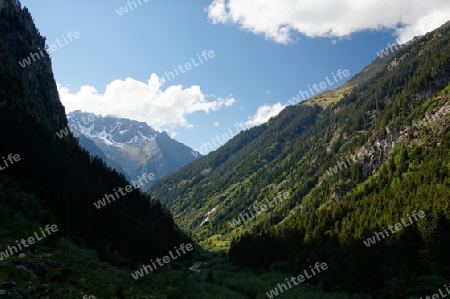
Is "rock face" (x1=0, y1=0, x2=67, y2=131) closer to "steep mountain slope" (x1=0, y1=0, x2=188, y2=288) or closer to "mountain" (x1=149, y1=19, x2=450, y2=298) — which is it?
"steep mountain slope" (x1=0, y1=0, x2=188, y2=288)

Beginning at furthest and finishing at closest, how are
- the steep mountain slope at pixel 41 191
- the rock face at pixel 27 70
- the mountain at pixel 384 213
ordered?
1. the rock face at pixel 27 70
2. the mountain at pixel 384 213
3. the steep mountain slope at pixel 41 191

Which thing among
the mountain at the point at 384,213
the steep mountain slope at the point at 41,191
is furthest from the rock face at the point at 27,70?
the mountain at the point at 384,213

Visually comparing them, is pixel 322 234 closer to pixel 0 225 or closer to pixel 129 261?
pixel 129 261

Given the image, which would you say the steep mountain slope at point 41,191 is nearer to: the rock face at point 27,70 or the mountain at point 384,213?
the rock face at point 27,70

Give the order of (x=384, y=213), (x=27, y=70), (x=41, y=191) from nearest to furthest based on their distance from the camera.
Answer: (x=41, y=191) → (x=384, y=213) → (x=27, y=70)

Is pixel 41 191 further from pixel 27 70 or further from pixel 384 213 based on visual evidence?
pixel 384 213

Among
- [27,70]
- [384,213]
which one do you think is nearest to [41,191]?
[27,70]

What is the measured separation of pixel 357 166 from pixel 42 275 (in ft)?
481

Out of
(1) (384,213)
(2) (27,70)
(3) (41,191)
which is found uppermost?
(2) (27,70)

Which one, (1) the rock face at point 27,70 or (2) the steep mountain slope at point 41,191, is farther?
(1) the rock face at point 27,70

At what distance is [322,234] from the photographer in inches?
3312

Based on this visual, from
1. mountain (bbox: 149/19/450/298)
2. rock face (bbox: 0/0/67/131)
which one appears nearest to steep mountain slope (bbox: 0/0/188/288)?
rock face (bbox: 0/0/67/131)

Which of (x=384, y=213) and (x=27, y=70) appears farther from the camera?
(x=27, y=70)

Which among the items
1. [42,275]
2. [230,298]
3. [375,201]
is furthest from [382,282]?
[42,275]
